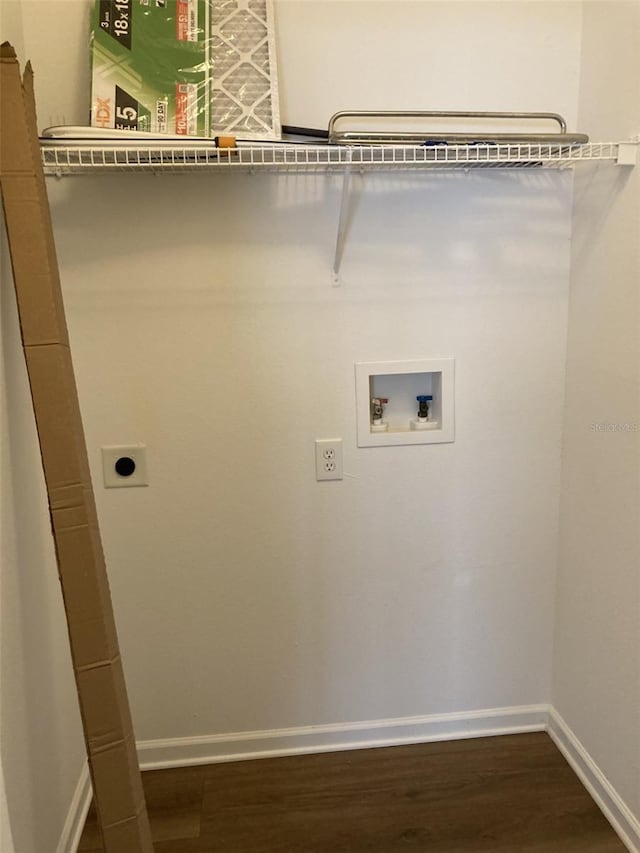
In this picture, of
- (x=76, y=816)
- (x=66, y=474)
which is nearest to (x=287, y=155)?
(x=66, y=474)

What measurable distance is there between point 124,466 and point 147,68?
0.93m

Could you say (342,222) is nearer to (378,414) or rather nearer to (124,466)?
(378,414)

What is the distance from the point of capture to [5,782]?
1.16 metres

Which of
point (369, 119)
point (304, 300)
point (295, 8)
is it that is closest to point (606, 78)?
point (369, 119)

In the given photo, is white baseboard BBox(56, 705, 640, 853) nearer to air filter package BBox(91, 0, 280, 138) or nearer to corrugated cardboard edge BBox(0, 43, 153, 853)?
corrugated cardboard edge BBox(0, 43, 153, 853)

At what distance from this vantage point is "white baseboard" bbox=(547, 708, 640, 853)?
151 centimetres

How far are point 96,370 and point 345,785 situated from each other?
1277 mm

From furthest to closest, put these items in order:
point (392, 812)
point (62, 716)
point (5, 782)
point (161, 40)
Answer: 1. point (392, 812)
2. point (62, 716)
3. point (161, 40)
4. point (5, 782)

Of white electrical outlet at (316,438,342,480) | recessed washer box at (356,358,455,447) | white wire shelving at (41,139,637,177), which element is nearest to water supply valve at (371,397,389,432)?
recessed washer box at (356,358,455,447)

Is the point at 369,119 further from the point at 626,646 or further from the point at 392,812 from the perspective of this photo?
the point at 392,812

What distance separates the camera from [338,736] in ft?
6.02

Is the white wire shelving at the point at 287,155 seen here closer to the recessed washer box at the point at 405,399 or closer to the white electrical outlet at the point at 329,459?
the recessed washer box at the point at 405,399

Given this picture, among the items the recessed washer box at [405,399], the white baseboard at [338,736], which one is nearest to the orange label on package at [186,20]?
the recessed washer box at [405,399]

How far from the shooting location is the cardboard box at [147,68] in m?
1.39
